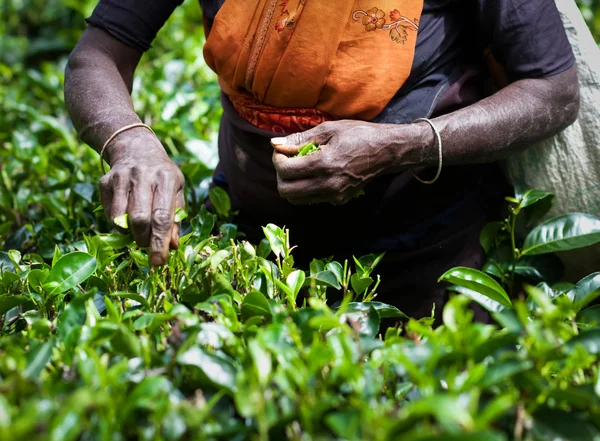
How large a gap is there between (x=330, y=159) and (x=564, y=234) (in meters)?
0.57

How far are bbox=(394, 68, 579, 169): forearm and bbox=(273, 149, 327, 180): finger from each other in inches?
6.7

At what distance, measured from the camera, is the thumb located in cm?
137

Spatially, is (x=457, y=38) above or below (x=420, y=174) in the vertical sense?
above

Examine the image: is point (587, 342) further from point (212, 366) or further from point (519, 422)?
point (212, 366)

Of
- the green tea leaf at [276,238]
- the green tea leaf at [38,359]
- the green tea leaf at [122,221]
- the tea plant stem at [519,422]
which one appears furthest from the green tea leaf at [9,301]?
the tea plant stem at [519,422]

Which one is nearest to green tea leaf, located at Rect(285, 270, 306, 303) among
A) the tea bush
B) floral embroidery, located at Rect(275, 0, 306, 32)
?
the tea bush

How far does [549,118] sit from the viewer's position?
5.00 ft

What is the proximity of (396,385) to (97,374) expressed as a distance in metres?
0.38

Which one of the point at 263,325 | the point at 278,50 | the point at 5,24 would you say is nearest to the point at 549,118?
the point at 278,50

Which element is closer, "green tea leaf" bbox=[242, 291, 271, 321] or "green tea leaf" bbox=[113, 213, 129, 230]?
"green tea leaf" bbox=[242, 291, 271, 321]

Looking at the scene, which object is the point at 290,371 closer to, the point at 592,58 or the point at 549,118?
the point at 549,118

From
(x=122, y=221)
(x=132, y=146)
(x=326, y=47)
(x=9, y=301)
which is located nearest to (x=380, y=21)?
(x=326, y=47)

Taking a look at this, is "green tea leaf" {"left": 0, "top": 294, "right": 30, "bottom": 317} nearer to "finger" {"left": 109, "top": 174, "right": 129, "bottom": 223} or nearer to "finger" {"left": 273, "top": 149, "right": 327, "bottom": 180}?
"finger" {"left": 109, "top": 174, "right": 129, "bottom": 223}

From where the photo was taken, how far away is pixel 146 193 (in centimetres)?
127
